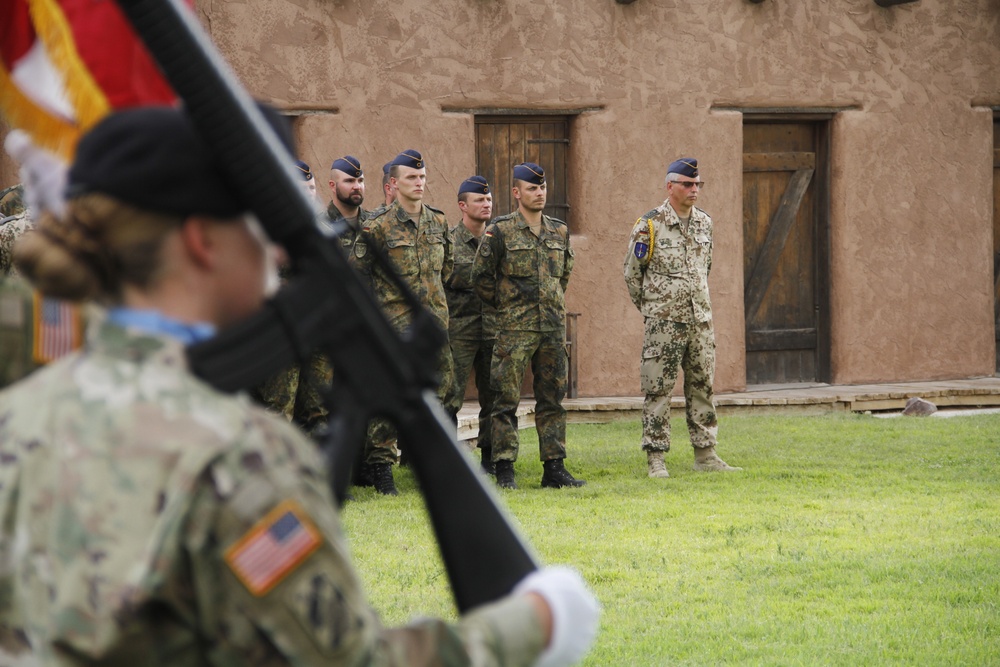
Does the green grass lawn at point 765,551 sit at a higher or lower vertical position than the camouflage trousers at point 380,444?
lower

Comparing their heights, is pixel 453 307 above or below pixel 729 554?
above

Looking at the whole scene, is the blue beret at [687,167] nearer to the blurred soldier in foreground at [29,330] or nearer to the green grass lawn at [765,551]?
the green grass lawn at [765,551]

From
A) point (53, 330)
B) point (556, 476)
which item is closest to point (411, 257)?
point (556, 476)

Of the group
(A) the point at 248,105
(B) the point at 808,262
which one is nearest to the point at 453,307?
(B) the point at 808,262

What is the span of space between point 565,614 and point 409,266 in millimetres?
7070

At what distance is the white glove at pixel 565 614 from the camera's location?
5.38ft

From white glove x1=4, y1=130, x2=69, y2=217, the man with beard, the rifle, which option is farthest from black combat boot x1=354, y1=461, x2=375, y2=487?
the rifle

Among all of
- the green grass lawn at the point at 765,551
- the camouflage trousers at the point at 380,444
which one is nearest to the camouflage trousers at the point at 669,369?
the green grass lawn at the point at 765,551

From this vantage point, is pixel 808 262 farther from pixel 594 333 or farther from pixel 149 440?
pixel 149 440

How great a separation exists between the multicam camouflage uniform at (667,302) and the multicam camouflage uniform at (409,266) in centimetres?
133

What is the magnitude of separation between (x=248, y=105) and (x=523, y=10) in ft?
36.3

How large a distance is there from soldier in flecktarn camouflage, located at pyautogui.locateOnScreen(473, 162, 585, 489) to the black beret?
7.29 meters

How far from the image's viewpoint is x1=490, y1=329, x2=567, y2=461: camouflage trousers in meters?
8.82

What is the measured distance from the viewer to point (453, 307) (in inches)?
374
